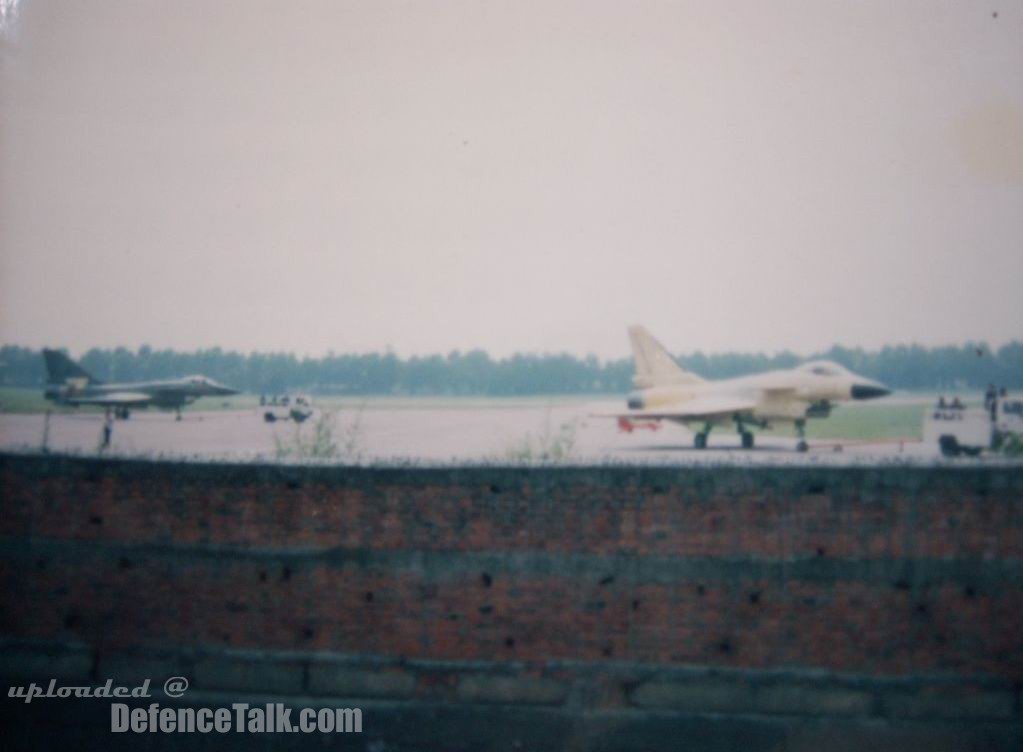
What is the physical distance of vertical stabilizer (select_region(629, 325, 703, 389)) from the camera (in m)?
8.85

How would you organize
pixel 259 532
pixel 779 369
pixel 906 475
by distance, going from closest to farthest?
1. pixel 906 475
2. pixel 259 532
3. pixel 779 369

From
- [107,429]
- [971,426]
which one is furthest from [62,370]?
[971,426]

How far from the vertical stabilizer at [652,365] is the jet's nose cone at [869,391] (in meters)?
1.86

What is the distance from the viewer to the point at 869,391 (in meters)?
8.59

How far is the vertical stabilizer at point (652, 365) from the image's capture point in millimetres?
8852

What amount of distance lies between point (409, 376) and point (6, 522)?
193 inches

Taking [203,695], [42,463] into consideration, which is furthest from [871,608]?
[42,463]

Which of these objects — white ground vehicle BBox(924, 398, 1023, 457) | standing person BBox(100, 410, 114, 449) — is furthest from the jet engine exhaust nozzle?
standing person BBox(100, 410, 114, 449)

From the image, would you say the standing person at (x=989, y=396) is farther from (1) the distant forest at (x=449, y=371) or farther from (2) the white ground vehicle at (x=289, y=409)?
(2) the white ground vehicle at (x=289, y=409)

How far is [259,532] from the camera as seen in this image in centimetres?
661

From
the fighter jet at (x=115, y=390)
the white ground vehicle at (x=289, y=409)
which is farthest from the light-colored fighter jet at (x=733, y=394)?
the fighter jet at (x=115, y=390)

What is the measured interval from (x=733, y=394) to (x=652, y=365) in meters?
1.12

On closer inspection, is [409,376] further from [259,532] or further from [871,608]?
[871,608]

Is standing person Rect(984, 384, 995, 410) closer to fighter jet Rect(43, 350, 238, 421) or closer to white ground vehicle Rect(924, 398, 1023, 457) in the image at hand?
white ground vehicle Rect(924, 398, 1023, 457)
